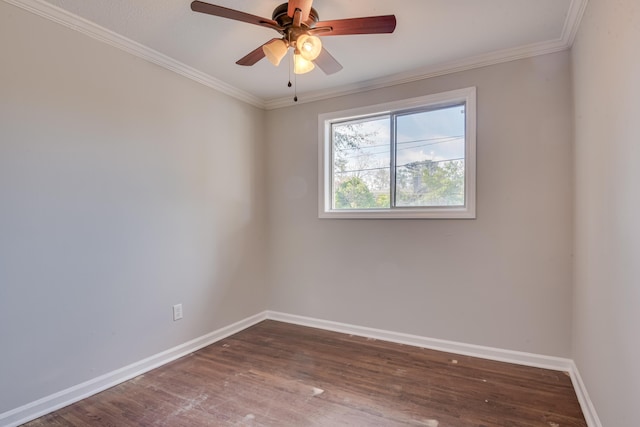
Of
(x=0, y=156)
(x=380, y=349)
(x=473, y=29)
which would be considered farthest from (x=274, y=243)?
(x=473, y=29)

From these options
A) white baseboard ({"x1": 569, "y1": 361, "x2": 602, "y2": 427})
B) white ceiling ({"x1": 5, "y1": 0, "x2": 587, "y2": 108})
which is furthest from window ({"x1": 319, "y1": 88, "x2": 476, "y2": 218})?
white baseboard ({"x1": 569, "y1": 361, "x2": 602, "y2": 427})

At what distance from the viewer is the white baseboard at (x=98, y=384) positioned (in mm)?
1773

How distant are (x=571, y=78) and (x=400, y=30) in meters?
1.28

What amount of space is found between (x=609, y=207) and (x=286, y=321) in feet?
9.55

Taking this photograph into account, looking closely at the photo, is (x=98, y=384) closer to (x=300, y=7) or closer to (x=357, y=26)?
(x=300, y=7)

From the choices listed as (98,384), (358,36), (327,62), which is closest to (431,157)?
(358,36)

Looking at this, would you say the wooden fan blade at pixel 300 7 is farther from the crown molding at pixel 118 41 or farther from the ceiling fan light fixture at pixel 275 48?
the crown molding at pixel 118 41

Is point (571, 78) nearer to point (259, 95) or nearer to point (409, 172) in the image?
point (409, 172)

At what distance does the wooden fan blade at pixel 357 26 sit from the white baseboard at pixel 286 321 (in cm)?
231

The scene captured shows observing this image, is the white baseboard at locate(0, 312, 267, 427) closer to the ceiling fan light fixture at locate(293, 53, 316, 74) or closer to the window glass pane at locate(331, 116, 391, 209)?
the window glass pane at locate(331, 116, 391, 209)

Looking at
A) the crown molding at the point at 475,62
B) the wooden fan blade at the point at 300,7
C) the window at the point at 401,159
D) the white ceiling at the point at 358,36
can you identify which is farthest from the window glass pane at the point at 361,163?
the wooden fan blade at the point at 300,7

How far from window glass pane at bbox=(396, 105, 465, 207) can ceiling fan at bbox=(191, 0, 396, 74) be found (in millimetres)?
1320

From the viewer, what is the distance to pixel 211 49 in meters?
2.41

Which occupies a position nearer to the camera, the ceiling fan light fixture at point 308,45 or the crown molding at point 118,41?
the ceiling fan light fixture at point 308,45
